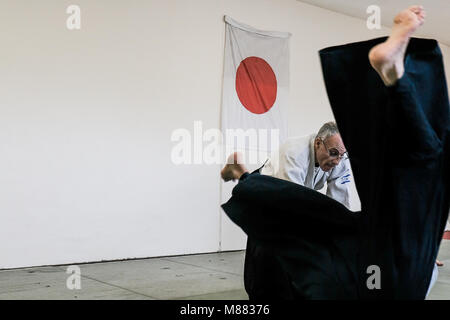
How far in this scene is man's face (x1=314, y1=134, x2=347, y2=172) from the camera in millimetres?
3414

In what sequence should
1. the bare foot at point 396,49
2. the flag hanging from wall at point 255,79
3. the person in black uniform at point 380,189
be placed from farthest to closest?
the flag hanging from wall at point 255,79, the person in black uniform at point 380,189, the bare foot at point 396,49

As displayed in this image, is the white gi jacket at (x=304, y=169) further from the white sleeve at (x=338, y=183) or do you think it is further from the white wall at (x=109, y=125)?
the white wall at (x=109, y=125)

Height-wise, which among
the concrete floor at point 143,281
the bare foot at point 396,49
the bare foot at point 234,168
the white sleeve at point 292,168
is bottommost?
the concrete floor at point 143,281

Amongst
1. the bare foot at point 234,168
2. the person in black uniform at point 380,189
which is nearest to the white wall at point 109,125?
the bare foot at point 234,168

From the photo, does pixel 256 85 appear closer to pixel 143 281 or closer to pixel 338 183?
pixel 338 183

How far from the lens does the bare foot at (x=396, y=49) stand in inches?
70.2

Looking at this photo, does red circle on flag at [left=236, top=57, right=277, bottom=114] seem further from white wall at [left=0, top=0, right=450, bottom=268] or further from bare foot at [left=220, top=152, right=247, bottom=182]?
bare foot at [left=220, top=152, right=247, bottom=182]

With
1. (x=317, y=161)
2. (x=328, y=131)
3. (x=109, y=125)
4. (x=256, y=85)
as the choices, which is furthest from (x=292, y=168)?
(x=256, y=85)

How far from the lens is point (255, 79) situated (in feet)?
21.7

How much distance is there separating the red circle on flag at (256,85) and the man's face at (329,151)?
10.0 feet

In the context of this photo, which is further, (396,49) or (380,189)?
(380,189)

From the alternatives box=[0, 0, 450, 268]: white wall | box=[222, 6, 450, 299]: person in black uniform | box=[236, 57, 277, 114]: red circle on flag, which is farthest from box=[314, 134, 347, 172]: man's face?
box=[236, 57, 277, 114]: red circle on flag

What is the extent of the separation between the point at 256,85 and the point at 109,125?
2110mm

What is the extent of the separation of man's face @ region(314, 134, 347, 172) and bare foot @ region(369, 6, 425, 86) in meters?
1.58
